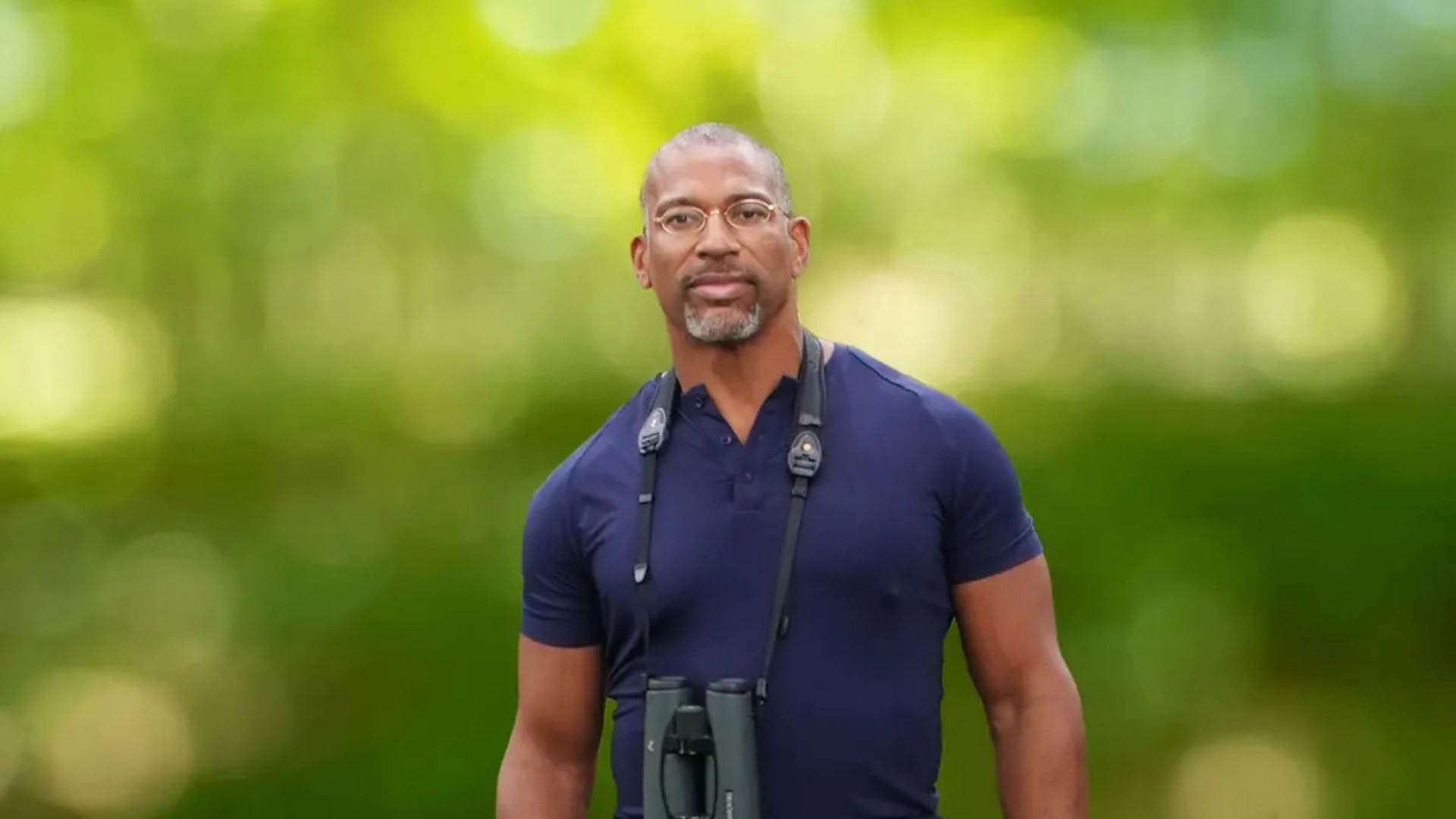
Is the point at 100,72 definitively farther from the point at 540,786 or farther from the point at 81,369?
the point at 540,786

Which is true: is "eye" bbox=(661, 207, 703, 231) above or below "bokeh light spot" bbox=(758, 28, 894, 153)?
below

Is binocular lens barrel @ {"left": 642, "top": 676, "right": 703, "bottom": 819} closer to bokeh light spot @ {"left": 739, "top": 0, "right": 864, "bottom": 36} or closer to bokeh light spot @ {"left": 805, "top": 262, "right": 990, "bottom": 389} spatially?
bokeh light spot @ {"left": 805, "top": 262, "right": 990, "bottom": 389}

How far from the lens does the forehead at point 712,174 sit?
194 centimetres

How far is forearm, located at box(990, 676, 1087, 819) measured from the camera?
194 cm

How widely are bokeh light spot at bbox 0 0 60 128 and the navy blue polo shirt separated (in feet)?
6.98

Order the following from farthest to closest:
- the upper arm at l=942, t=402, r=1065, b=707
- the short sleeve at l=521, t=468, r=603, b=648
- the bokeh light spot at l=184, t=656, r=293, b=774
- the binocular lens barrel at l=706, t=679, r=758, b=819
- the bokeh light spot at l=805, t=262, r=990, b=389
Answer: the bokeh light spot at l=184, t=656, r=293, b=774 → the bokeh light spot at l=805, t=262, r=990, b=389 → the short sleeve at l=521, t=468, r=603, b=648 → the upper arm at l=942, t=402, r=1065, b=707 → the binocular lens barrel at l=706, t=679, r=758, b=819

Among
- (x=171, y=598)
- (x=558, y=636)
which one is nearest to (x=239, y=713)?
(x=171, y=598)

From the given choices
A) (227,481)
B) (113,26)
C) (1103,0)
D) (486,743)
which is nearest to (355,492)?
(227,481)

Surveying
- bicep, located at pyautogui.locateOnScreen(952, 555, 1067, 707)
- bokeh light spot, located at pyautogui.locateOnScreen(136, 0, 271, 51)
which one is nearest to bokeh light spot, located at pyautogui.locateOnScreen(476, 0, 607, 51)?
bokeh light spot, located at pyautogui.locateOnScreen(136, 0, 271, 51)

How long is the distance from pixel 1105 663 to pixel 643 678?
170 centimetres

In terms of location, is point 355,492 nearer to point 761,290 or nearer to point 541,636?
point 541,636

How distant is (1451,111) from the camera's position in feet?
11.4

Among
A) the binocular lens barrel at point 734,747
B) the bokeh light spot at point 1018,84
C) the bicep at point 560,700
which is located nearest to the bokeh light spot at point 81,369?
the bokeh light spot at point 1018,84

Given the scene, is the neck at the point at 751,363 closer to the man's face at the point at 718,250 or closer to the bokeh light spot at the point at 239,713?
the man's face at the point at 718,250
